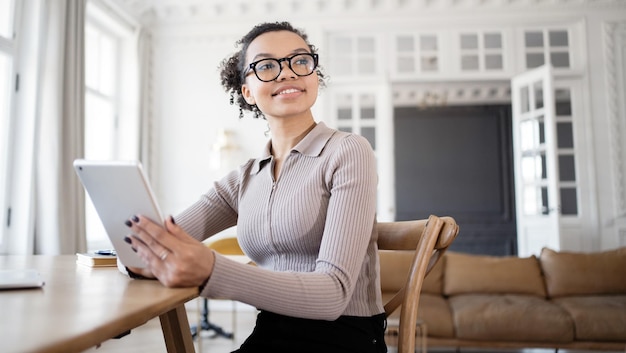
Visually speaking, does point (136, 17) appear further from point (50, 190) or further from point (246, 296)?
point (246, 296)

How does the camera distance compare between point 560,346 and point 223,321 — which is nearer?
point 560,346

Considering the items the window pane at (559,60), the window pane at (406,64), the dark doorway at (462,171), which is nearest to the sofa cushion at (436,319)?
the window pane at (406,64)

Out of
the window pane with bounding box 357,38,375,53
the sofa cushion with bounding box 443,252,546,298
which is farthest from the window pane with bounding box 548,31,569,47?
the sofa cushion with bounding box 443,252,546,298

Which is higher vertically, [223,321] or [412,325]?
[412,325]

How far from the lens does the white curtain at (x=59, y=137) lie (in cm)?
341

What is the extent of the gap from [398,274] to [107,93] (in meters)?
3.48

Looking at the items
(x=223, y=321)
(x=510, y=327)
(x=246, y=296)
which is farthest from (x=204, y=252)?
(x=223, y=321)

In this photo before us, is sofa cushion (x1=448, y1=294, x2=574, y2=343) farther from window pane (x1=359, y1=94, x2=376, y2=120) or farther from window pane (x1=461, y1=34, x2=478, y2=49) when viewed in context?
window pane (x1=461, y1=34, x2=478, y2=49)

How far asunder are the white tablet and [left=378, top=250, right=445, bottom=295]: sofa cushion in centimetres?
272

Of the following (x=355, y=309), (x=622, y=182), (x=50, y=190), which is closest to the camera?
(x=355, y=309)

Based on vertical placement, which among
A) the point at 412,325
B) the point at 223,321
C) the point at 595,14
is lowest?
the point at 223,321

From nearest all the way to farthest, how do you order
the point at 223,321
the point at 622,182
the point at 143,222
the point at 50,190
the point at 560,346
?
1. the point at 143,222
2. the point at 560,346
3. the point at 50,190
4. the point at 223,321
5. the point at 622,182

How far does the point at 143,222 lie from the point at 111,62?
482cm

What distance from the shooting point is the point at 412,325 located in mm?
1031
